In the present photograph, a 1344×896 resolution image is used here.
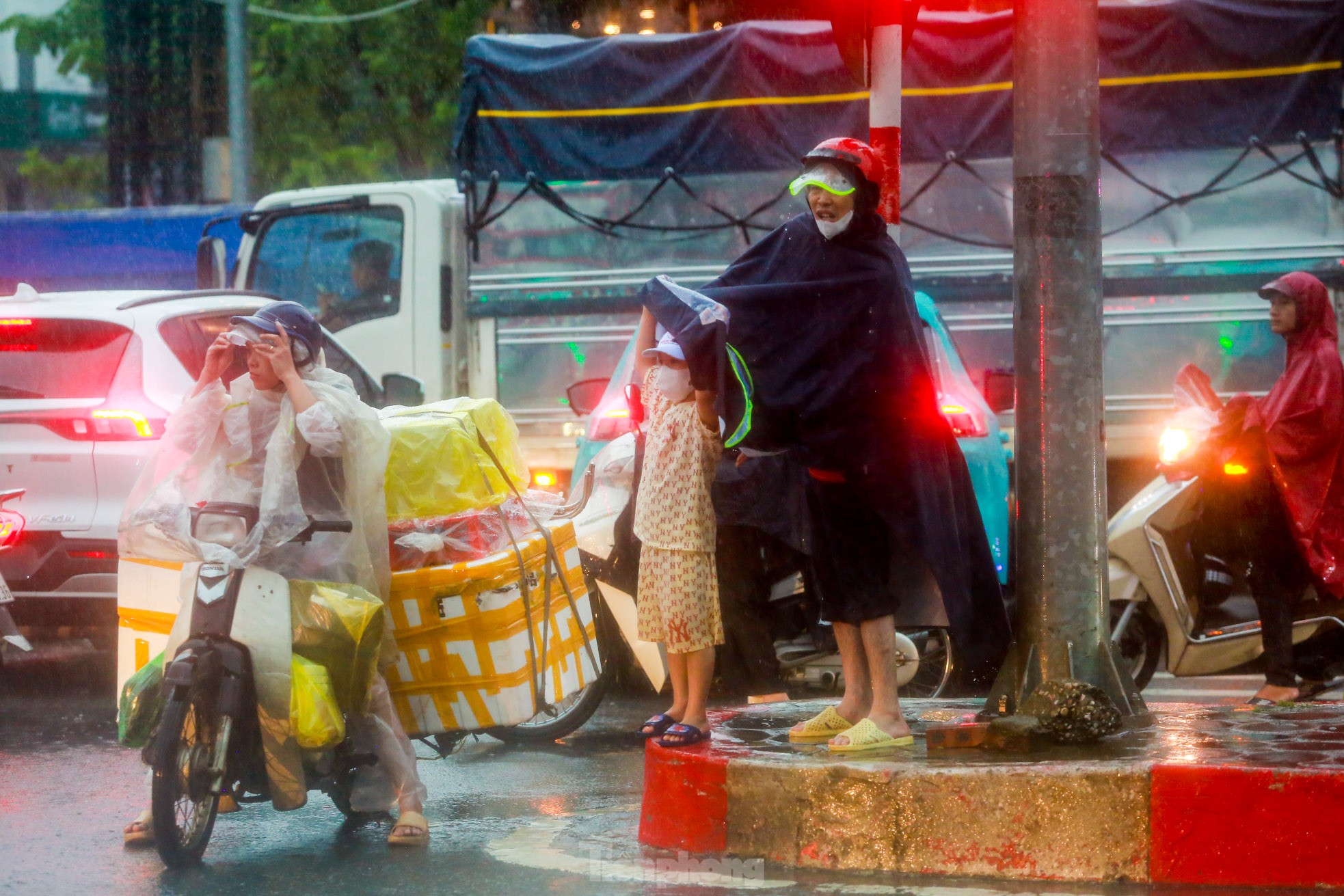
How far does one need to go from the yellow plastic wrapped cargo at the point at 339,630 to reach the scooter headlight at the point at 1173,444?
377 cm

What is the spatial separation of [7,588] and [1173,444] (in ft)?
15.7

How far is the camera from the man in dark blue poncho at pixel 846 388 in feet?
15.7

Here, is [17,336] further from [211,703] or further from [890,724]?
[890,724]

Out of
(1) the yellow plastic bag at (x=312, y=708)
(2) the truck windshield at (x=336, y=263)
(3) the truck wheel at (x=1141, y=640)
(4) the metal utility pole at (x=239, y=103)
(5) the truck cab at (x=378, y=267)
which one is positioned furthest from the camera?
(4) the metal utility pole at (x=239, y=103)

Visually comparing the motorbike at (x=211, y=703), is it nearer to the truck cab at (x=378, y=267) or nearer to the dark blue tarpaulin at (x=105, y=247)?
the truck cab at (x=378, y=267)

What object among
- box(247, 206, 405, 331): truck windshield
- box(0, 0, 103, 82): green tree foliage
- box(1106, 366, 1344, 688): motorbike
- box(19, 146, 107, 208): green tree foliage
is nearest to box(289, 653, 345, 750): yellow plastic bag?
box(1106, 366, 1344, 688): motorbike

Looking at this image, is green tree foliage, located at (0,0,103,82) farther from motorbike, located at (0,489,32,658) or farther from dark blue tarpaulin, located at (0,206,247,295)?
motorbike, located at (0,489,32,658)

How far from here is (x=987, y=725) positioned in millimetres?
4883

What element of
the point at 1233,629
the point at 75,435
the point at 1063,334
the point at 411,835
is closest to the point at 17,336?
the point at 75,435

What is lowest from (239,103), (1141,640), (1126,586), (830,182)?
(1141,640)

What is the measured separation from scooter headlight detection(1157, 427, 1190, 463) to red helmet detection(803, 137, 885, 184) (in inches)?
112

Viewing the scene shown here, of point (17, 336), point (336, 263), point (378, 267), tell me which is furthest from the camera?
point (336, 263)

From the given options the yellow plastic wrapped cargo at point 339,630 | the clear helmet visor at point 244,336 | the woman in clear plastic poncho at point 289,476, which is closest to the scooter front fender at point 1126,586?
the woman in clear plastic poncho at point 289,476

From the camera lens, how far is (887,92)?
21.4 feet
